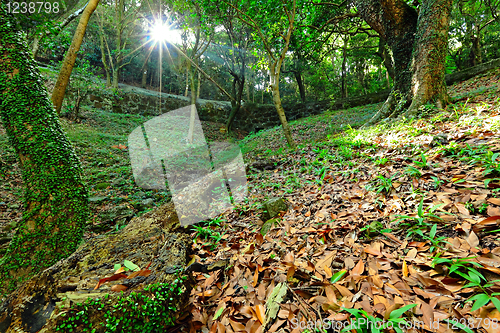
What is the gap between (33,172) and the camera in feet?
8.48

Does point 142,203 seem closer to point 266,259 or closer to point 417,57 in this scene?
point 266,259

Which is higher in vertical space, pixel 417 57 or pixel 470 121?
pixel 417 57

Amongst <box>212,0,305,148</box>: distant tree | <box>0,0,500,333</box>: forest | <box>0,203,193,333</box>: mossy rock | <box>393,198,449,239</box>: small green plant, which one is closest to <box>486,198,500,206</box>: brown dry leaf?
<box>0,0,500,333</box>: forest

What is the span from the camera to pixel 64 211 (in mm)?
2639

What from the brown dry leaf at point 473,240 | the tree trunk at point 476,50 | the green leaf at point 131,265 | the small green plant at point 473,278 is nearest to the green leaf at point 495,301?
the small green plant at point 473,278

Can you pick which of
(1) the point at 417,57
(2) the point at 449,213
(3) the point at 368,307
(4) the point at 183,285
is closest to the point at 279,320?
(3) the point at 368,307

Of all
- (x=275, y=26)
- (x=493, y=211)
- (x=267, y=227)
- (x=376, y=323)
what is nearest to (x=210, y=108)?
(x=275, y=26)

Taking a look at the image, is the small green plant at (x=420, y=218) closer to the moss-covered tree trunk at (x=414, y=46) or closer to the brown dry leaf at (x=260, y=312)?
the brown dry leaf at (x=260, y=312)

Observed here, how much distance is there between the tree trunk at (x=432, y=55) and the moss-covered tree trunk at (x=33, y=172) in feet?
19.7

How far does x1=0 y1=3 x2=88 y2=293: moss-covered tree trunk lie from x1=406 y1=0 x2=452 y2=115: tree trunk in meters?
6.01

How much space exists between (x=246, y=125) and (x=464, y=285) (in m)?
13.3

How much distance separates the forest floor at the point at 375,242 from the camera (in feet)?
3.58

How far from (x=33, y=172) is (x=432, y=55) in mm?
7051

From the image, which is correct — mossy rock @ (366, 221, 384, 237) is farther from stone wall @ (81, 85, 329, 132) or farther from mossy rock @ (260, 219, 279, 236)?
stone wall @ (81, 85, 329, 132)
